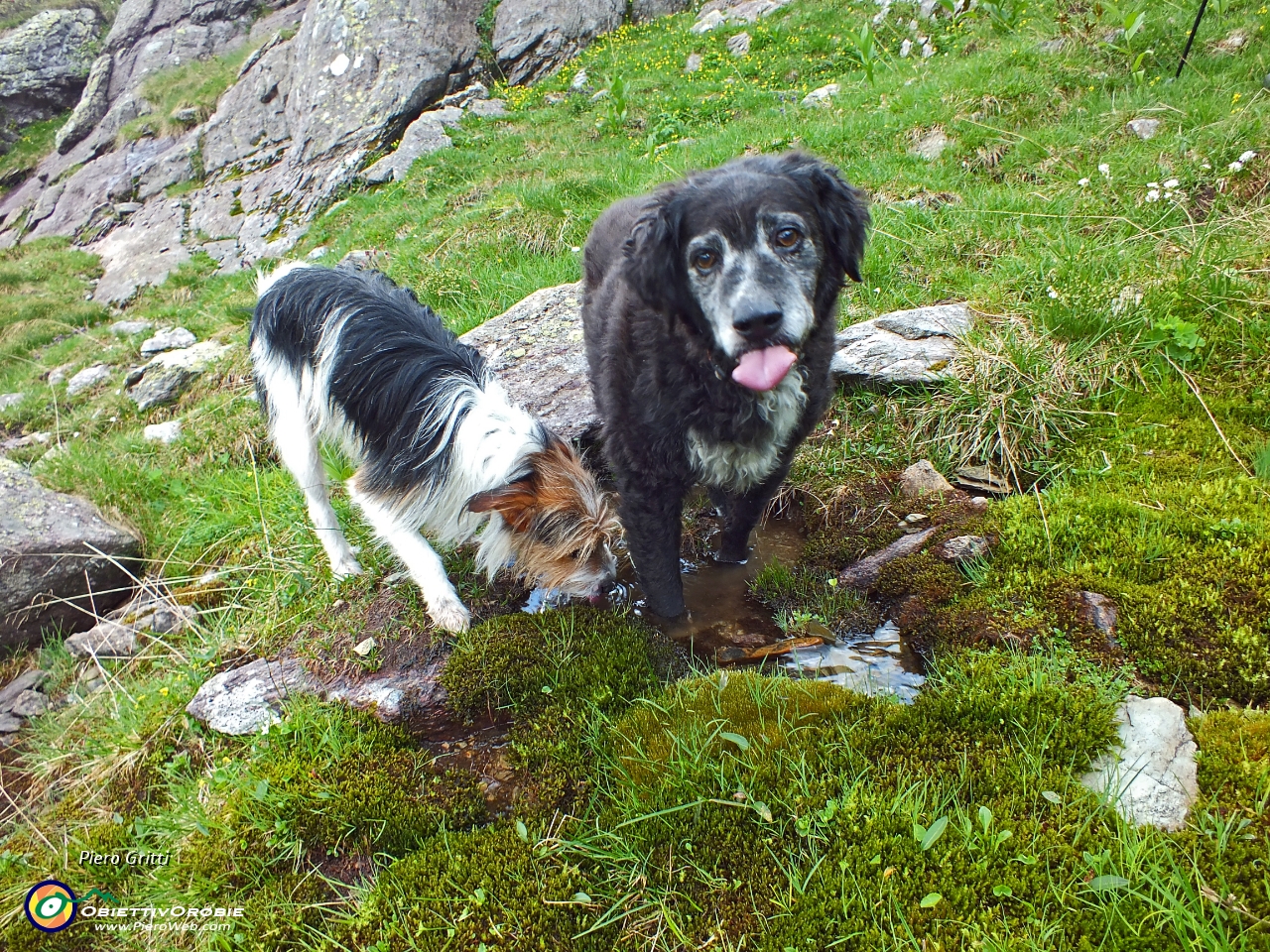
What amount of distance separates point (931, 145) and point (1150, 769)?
19.9ft

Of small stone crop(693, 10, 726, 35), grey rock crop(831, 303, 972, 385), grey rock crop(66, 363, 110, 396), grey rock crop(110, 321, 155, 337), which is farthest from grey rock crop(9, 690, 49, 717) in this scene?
small stone crop(693, 10, 726, 35)

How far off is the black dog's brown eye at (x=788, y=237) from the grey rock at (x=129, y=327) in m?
10.4

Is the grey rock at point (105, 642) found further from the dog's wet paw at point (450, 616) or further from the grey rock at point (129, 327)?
the grey rock at point (129, 327)

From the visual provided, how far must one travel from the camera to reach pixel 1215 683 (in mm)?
2215

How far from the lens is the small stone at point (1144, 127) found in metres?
5.41

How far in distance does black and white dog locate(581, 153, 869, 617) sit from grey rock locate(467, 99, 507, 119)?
1020 centimetres

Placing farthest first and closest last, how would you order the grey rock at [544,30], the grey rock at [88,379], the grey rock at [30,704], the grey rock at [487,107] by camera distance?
the grey rock at [544,30]
the grey rock at [487,107]
the grey rock at [88,379]
the grey rock at [30,704]

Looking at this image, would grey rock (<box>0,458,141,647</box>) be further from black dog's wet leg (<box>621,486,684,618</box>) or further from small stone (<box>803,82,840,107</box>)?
small stone (<box>803,82,840,107</box>)

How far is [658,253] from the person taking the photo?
2723 millimetres

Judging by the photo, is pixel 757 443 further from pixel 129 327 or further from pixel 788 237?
pixel 129 327

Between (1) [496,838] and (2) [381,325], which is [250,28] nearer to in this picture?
(2) [381,325]

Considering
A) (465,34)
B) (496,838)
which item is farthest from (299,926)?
(465,34)
